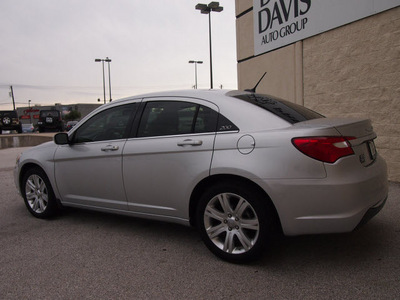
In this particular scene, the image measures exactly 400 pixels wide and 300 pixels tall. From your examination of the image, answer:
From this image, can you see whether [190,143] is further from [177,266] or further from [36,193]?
[36,193]

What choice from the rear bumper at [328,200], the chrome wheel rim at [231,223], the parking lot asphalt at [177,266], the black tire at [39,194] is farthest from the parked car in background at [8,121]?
the rear bumper at [328,200]

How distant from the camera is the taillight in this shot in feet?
8.77

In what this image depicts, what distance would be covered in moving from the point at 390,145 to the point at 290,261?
12.7ft

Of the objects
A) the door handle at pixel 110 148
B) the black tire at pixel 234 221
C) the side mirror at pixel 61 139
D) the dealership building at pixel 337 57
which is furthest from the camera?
the dealership building at pixel 337 57

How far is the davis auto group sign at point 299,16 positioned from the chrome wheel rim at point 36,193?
19.0 ft

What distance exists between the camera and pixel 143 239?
12.4 ft

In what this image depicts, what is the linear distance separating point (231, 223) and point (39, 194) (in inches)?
114

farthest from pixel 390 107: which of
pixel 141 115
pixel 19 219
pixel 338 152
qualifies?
pixel 19 219

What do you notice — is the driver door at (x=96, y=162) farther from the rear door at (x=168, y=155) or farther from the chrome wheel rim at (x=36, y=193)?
the chrome wheel rim at (x=36, y=193)

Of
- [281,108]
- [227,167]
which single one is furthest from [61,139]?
[281,108]

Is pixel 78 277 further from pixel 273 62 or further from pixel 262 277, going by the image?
pixel 273 62

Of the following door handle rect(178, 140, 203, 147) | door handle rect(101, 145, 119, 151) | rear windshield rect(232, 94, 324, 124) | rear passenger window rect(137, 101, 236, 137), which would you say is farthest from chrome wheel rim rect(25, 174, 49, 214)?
rear windshield rect(232, 94, 324, 124)

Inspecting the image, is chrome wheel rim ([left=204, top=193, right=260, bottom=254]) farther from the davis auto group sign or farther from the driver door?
the davis auto group sign

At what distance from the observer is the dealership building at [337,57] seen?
5.80 meters
